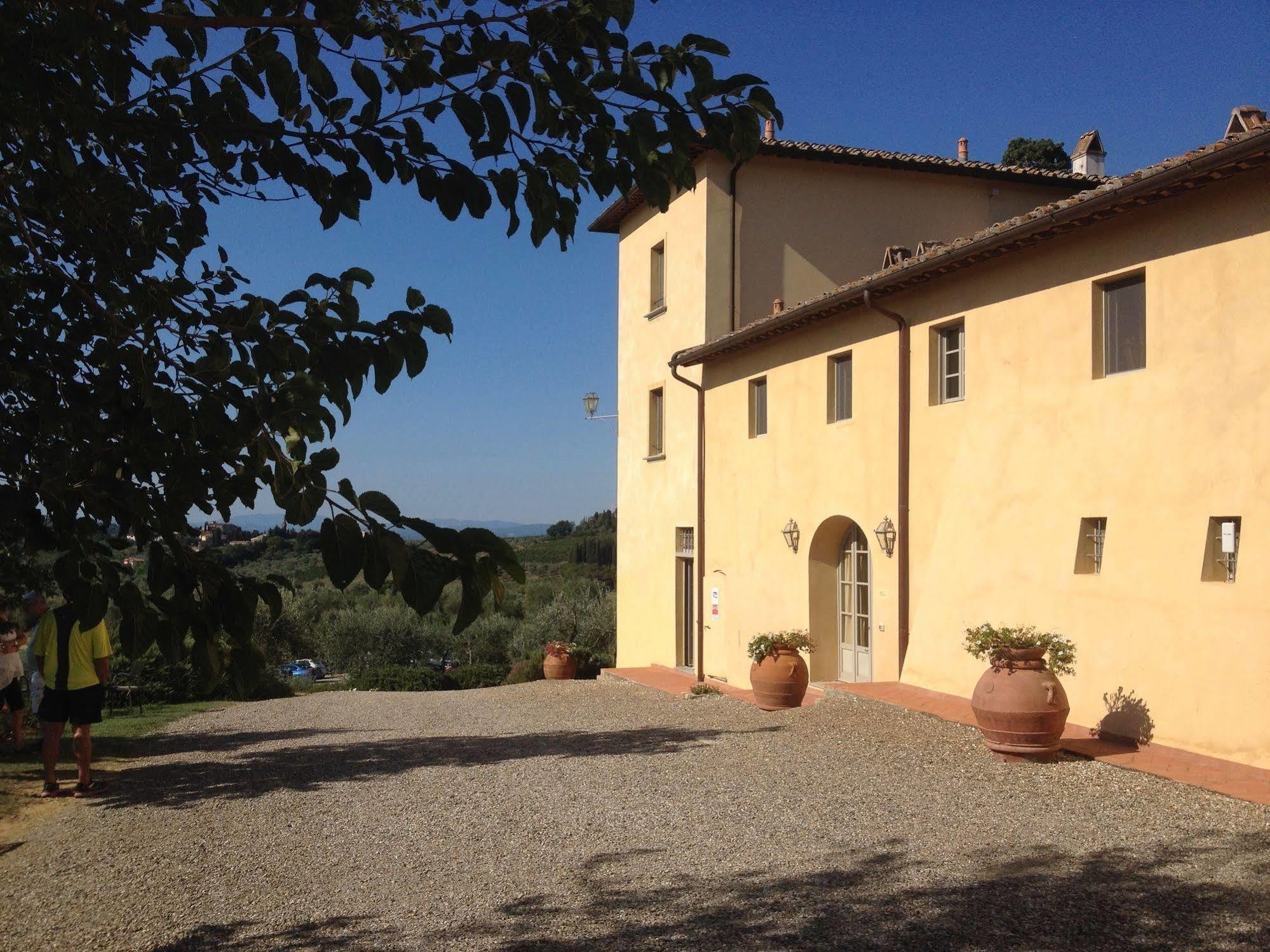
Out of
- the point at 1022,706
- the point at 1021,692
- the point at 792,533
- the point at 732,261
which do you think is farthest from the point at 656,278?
the point at 1022,706

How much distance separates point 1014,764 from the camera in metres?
9.03

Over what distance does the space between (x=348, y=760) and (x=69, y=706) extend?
289 centimetres

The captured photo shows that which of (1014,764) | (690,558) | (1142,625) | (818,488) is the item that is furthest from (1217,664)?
(690,558)

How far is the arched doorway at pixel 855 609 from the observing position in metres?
14.5

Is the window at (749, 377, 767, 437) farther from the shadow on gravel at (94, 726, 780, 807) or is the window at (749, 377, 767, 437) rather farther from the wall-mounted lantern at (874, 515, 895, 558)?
the shadow on gravel at (94, 726, 780, 807)

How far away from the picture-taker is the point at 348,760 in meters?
10.9

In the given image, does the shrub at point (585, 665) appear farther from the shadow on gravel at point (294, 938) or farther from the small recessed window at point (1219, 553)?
the shadow on gravel at point (294, 938)

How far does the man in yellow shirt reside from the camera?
28.3ft

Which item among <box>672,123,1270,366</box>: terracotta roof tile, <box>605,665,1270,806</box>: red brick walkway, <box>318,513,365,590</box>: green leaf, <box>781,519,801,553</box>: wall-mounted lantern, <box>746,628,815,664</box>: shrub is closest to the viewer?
<box>318,513,365,590</box>: green leaf

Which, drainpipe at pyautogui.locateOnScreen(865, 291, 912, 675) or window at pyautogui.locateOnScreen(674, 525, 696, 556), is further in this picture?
window at pyautogui.locateOnScreen(674, 525, 696, 556)

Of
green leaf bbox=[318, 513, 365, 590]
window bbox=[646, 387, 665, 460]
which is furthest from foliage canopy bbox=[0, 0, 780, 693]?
window bbox=[646, 387, 665, 460]

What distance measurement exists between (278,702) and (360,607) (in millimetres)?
28549

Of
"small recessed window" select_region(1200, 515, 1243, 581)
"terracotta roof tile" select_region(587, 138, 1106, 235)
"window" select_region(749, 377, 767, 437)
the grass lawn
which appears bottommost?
the grass lawn

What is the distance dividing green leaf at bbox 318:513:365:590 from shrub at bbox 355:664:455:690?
23508 mm
